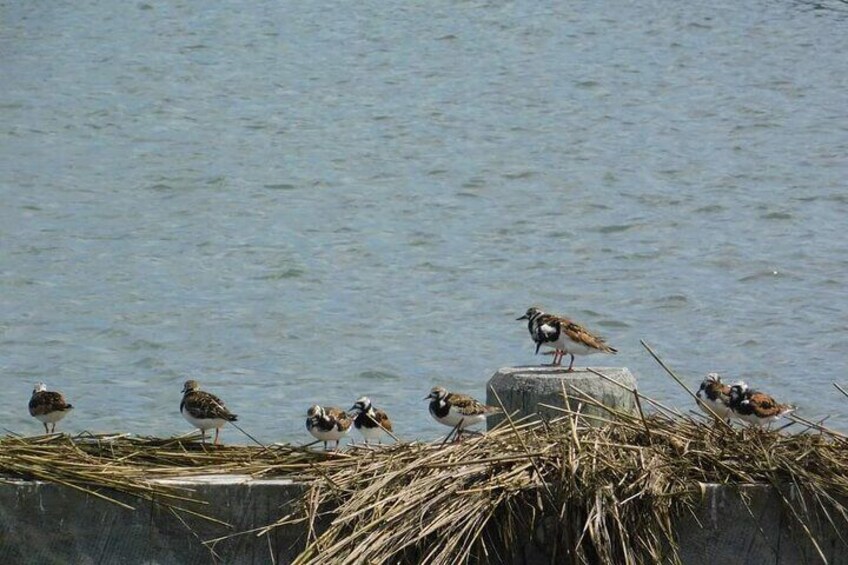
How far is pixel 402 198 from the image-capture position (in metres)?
23.4

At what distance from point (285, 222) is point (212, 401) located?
13607 millimetres

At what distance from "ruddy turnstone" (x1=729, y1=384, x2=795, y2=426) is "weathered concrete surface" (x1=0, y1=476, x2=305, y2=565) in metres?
2.93

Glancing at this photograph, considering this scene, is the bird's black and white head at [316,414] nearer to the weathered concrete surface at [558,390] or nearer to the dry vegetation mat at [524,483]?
the weathered concrete surface at [558,390]

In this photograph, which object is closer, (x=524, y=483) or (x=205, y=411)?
(x=524, y=483)

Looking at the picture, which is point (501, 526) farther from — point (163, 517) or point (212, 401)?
point (212, 401)

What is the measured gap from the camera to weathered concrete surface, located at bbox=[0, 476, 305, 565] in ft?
23.2

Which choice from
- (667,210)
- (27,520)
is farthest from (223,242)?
(27,520)

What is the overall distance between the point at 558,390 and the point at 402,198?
15.9m

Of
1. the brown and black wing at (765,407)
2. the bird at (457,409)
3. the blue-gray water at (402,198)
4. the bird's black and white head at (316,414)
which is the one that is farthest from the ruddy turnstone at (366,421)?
the blue-gray water at (402,198)

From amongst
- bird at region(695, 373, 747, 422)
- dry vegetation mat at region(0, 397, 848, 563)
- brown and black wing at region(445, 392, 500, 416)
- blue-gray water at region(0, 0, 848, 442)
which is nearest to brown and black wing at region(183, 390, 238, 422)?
brown and black wing at region(445, 392, 500, 416)

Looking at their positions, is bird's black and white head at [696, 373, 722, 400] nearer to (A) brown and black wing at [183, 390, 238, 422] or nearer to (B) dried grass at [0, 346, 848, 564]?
(B) dried grass at [0, 346, 848, 564]

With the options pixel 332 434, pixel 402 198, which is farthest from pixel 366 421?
pixel 402 198

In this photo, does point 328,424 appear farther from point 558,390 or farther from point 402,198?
point 402,198

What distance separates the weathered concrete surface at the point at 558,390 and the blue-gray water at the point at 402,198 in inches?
264
